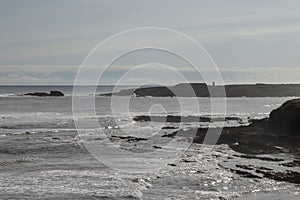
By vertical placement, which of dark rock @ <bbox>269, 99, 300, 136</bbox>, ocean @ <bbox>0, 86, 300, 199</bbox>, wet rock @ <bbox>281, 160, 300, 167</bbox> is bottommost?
ocean @ <bbox>0, 86, 300, 199</bbox>

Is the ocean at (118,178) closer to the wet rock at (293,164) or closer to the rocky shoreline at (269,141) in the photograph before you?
the wet rock at (293,164)

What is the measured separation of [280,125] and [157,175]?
24.1 meters

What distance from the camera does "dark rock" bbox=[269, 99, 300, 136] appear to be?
42369 millimetres

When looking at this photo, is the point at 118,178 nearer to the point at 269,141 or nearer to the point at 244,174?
the point at 244,174

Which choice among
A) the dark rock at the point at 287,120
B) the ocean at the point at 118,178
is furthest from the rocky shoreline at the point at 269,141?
the ocean at the point at 118,178

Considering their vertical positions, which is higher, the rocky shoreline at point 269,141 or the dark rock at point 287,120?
the dark rock at point 287,120

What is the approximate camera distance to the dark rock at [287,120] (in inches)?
1668

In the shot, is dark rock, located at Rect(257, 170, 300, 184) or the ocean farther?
dark rock, located at Rect(257, 170, 300, 184)

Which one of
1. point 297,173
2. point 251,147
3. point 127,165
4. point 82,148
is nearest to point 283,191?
point 297,173

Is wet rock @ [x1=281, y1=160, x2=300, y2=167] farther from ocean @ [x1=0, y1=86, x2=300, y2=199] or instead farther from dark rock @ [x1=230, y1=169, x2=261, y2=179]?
dark rock @ [x1=230, y1=169, x2=261, y2=179]

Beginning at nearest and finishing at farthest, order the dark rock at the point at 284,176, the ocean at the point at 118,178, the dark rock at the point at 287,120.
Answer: the ocean at the point at 118,178 → the dark rock at the point at 284,176 → the dark rock at the point at 287,120

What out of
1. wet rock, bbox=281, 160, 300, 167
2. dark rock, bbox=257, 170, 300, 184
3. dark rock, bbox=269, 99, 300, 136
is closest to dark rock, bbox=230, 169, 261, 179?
dark rock, bbox=257, 170, 300, 184

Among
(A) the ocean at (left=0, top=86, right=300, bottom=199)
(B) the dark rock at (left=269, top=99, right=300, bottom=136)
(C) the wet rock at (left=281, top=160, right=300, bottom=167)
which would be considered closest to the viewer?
(A) the ocean at (left=0, top=86, right=300, bottom=199)

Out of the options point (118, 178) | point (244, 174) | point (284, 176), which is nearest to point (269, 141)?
point (244, 174)
